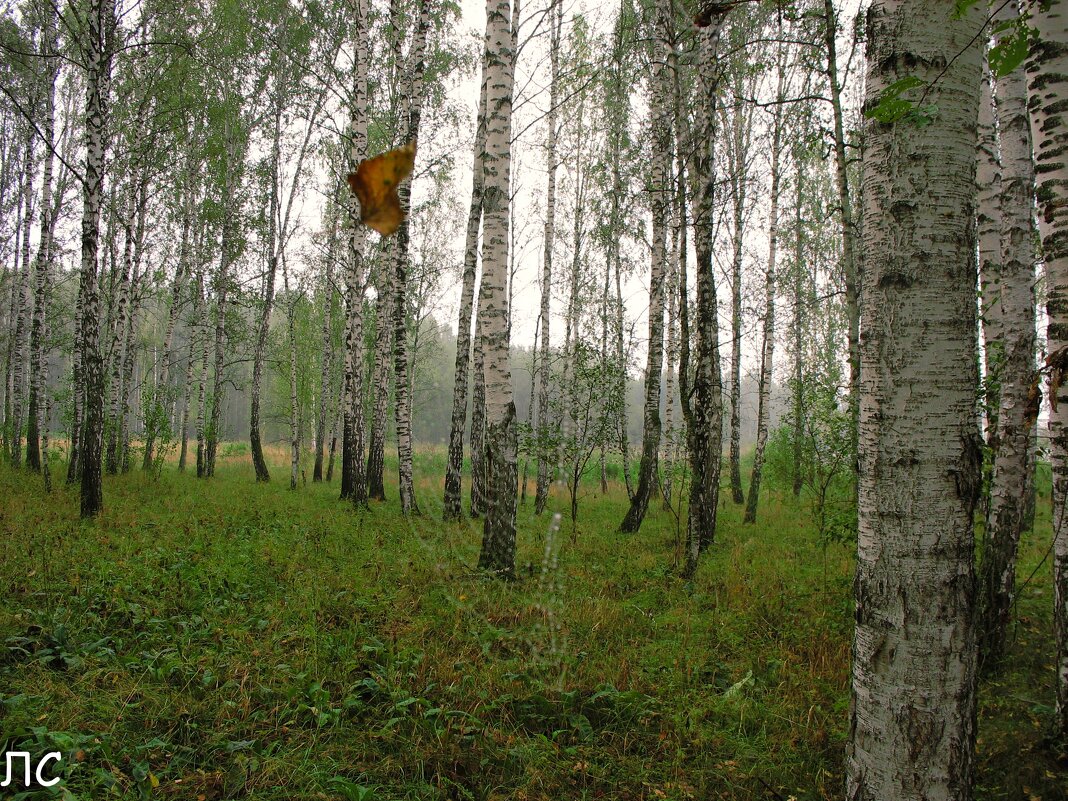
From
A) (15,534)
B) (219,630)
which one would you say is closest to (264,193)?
(15,534)

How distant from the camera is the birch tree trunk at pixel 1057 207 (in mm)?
2855

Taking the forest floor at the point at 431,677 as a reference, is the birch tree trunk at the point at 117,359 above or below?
above

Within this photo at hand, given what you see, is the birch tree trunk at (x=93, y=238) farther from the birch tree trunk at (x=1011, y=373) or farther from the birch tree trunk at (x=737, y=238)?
the birch tree trunk at (x=737, y=238)

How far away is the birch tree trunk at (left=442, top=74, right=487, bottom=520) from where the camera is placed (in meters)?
10.1

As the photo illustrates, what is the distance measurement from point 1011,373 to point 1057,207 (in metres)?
1.55

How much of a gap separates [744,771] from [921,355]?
2.56 meters

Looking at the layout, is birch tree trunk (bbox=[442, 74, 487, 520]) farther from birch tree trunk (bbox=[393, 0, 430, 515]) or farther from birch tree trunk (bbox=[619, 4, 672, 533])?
birch tree trunk (bbox=[619, 4, 672, 533])

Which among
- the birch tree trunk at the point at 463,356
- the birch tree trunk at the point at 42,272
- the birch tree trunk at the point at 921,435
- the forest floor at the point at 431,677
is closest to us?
the birch tree trunk at the point at 921,435

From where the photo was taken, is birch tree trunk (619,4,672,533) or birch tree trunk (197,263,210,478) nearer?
birch tree trunk (619,4,672,533)

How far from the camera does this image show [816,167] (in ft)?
62.7

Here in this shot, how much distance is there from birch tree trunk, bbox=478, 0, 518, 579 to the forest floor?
1.88ft

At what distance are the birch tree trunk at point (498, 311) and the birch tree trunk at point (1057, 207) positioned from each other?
4.17 meters

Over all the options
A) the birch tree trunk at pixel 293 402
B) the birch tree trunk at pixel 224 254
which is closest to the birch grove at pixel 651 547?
the birch tree trunk at pixel 224 254

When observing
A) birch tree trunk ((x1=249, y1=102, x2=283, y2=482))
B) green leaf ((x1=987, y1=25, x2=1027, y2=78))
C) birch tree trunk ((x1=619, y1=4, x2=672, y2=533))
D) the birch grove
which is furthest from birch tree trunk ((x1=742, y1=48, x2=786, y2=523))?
birch tree trunk ((x1=249, y1=102, x2=283, y2=482))
